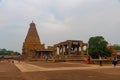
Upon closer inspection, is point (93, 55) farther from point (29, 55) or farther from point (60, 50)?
point (29, 55)

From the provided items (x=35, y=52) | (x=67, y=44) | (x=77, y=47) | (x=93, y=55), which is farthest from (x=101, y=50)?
(x=35, y=52)

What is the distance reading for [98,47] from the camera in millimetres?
94938

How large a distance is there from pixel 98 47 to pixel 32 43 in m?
38.3

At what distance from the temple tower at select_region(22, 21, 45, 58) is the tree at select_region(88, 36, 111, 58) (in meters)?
31.8

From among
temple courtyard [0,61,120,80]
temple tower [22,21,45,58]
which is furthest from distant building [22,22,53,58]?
temple courtyard [0,61,120,80]

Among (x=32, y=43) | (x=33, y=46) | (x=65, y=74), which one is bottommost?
(x=65, y=74)

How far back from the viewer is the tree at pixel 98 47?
3679 inches

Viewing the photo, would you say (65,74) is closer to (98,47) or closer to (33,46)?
(98,47)

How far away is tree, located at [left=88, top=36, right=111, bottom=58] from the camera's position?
9344 cm

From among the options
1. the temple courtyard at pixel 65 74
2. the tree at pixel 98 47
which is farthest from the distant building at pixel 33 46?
the temple courtyard at pixel 65 74

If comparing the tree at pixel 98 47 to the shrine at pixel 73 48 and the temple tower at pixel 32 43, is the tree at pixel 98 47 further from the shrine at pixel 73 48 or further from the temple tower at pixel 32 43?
the temple tower at pixel 32 43

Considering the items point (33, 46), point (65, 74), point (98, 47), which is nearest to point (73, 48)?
point (98, 47)

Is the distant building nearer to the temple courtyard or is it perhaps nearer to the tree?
the tree

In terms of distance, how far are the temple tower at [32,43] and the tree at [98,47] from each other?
31772 millimetres
